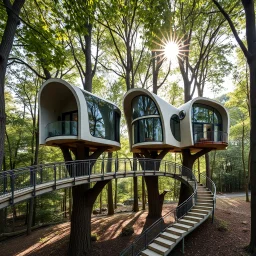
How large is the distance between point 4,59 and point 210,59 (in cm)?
1852

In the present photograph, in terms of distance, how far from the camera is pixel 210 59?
61.5 feet

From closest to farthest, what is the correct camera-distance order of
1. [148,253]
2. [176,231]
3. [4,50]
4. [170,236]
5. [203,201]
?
[4,50] < [148,253] < [170,236] < [176,231] < [203,201]

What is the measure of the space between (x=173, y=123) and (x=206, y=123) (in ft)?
10.0

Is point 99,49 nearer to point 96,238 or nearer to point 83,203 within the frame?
point 83,203

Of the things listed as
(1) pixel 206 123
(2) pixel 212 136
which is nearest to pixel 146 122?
(1) pixel 206 123

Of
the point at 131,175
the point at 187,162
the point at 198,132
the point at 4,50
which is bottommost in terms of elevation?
the point at 131,175

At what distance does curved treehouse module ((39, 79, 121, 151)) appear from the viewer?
980cm

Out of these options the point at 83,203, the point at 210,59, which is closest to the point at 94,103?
the point at 83,203

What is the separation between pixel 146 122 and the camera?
1395 cm

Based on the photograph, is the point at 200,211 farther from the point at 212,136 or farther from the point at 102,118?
the point at 102,118

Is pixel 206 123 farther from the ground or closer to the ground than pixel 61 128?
farther from the ground

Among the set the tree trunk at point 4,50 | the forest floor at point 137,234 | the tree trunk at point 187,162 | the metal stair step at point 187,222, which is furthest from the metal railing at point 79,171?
the forest floor at point 137,234

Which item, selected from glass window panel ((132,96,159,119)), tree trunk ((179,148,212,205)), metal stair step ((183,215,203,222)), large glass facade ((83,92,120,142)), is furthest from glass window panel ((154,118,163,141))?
metal stair step ((183,215,203,222))

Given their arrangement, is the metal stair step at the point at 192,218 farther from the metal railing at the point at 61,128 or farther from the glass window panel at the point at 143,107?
the metal railing at the point at 61,128
